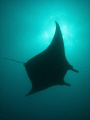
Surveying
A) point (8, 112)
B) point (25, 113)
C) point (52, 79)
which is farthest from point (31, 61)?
point (25, 113)

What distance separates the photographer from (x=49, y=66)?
4.31 metres

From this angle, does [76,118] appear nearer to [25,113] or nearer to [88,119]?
[88,119]

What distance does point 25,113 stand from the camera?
80.1 feet

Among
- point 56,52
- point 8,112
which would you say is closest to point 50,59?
point 56,52

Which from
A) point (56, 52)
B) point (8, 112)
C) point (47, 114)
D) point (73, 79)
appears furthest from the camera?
point (47, 114)

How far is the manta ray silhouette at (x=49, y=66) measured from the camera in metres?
3.86

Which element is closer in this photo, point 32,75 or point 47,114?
point 32,75

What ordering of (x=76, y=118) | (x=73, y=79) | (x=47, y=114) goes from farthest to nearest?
(x=47, y=114) < (x=76, y=118) < (x=73, y=79)

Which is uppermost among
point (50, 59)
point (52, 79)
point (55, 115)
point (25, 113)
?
point (50, 59)

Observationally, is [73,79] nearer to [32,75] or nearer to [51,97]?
[51,97]

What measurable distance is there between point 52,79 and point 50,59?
857 mm

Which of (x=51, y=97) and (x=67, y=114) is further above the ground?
(x=51, y=97)

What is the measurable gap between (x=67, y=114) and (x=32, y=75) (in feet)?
81.7

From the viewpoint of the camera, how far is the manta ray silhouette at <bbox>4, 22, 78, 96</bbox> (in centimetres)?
386
